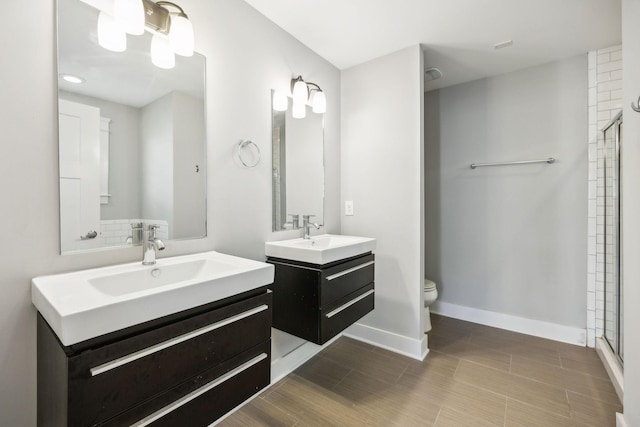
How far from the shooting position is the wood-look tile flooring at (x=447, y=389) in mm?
1530

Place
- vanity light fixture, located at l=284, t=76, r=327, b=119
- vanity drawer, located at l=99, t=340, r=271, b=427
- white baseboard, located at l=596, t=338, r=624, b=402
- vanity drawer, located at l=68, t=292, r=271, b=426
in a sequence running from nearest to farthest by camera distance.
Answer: vanity drawer, located at l=68, t=292, r=271, b=426 < vanity drawer, located at l=99, t=340, r=271, b=427 < white baseboard, located at l=596, t=338, r=624, b=402 < vanity light fixture, located at l=284, t=76, r=327, b=119

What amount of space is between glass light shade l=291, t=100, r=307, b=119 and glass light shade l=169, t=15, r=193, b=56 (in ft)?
2.81

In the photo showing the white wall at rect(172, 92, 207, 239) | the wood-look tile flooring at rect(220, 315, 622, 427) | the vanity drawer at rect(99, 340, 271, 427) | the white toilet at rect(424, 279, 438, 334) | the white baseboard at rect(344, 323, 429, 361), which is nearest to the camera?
the vanity drawer at rect(99, 340, 271, 427)

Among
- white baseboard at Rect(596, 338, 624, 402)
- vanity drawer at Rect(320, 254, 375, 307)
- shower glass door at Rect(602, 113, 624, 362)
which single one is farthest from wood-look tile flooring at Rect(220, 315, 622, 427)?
vanity drawer at Rect(320, 254, 375, 307)

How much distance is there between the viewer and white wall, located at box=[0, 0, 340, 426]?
95 cm

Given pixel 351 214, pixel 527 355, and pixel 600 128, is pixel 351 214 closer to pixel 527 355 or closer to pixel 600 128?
pixel 527 355

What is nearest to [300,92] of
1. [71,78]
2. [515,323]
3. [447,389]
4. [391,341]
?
[71,78]

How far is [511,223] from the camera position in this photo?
8.55 feet

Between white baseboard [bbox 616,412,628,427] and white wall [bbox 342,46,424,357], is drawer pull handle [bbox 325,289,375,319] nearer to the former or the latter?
white wall [bbox 342,46,424,357]

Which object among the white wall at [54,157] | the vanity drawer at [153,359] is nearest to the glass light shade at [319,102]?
the white wall at [54,157]

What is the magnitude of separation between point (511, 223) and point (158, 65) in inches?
117

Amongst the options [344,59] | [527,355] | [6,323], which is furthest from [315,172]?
[527,355]

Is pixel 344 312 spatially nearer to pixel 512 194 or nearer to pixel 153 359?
pixel 153 359

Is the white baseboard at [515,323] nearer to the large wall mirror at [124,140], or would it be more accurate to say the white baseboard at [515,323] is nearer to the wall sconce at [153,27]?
the large wall mirror at [124,140]
